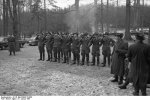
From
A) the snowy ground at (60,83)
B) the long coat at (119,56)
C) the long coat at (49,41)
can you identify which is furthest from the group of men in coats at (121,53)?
the snowy ground at (60,83)

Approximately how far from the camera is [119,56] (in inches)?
330

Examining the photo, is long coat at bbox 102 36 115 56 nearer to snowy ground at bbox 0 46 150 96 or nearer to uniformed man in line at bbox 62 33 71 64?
snowy ground at bbox 0 46 150 96

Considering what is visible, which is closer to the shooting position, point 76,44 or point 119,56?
point 119,56

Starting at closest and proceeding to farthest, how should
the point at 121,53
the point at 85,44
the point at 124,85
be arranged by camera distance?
the point at 124,85 < the point at 121,53 < the point at 85,44

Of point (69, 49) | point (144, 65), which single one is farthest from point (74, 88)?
point (69, 49)

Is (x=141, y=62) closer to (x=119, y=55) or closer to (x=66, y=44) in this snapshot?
(x=119, y=55)

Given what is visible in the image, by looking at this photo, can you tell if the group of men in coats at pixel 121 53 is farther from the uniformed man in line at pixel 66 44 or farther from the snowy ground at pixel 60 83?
the snowy ground at pixel 60 83

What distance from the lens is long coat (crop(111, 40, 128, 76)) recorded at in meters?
8.31

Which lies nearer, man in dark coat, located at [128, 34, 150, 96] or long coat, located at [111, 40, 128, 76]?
man in dark coat, located at [128, 34, 150, 96]

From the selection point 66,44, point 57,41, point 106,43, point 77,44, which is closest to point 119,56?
point 106,43

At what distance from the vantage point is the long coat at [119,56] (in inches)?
327

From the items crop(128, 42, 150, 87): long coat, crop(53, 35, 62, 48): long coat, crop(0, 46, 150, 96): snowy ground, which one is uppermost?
crop(53, 35, 62, 48): long coat

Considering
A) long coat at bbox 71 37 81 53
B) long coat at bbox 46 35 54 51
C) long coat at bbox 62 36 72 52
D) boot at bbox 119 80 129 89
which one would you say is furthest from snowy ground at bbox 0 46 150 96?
long coat at bbox 46 35 54 51

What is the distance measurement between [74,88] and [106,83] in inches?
53.3
